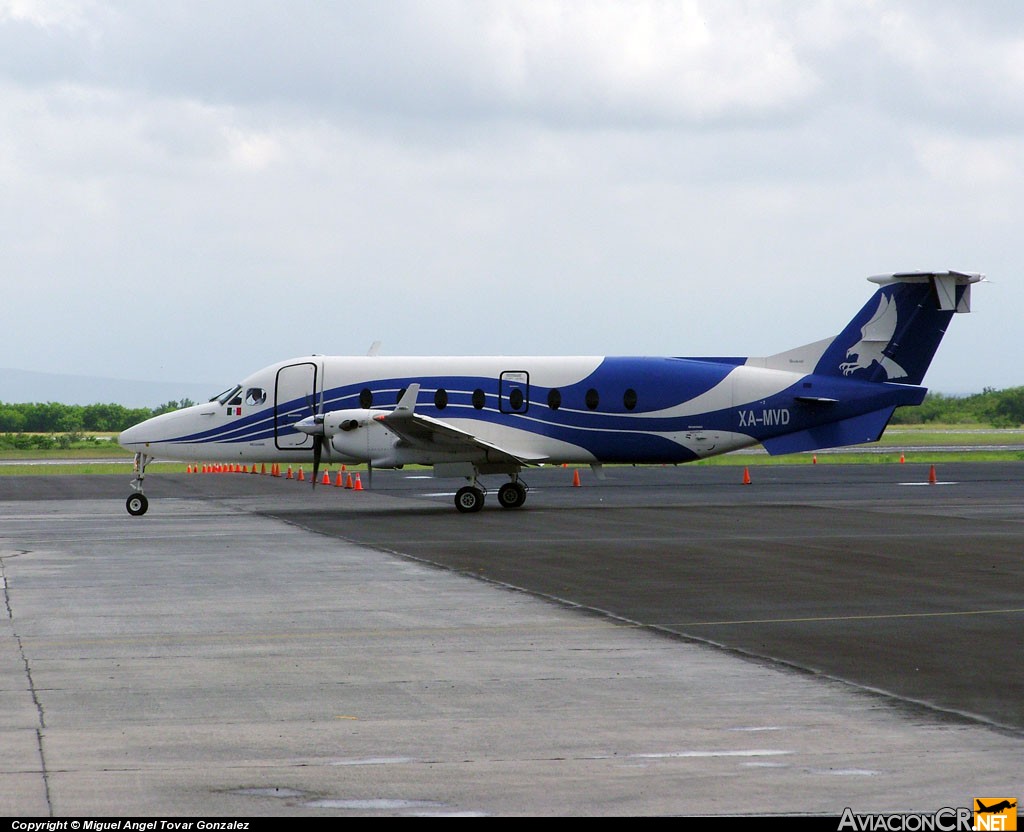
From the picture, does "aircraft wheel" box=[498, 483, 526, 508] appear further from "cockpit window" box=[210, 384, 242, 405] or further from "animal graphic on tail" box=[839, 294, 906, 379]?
"animal graphic on tail" box=[839, 294, 906, 379]

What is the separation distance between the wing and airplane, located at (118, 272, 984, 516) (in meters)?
0.37

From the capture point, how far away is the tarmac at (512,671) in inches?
299

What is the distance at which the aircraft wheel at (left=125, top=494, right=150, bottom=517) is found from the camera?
30031mm

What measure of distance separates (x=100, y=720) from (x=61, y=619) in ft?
17.5

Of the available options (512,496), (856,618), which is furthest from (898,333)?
(856,618)

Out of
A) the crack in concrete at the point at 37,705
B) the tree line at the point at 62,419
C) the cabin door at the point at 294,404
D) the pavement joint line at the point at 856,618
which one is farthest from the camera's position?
the tree line at the point at 62,419

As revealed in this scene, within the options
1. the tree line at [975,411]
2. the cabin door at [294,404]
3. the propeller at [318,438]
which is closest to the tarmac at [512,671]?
the propeller at [318,438]

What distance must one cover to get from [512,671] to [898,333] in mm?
21976

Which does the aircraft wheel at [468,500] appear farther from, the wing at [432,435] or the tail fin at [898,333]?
the tail fin at [898,333]

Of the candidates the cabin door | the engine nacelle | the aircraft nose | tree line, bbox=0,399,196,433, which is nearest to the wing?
the engine nacelle

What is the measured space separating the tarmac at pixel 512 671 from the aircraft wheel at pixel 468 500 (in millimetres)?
4505

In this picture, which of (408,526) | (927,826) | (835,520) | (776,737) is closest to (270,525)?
(408,526)

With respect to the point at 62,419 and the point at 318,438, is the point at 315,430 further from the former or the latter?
the point at 62,419

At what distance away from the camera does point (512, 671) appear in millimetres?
11297
